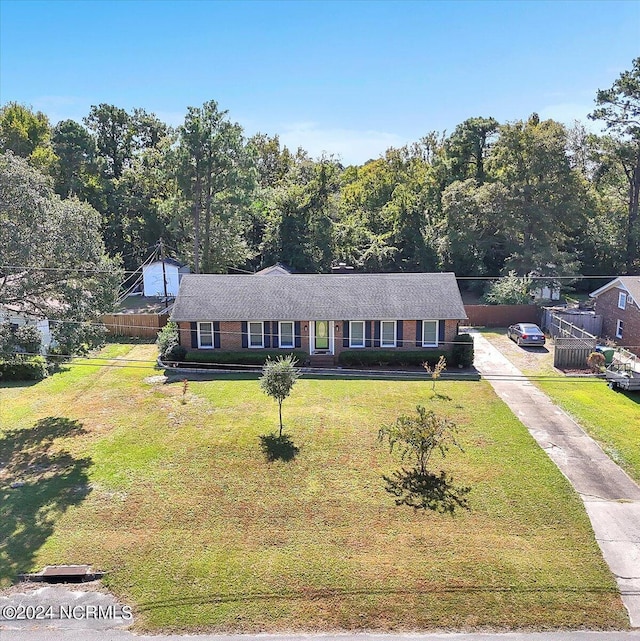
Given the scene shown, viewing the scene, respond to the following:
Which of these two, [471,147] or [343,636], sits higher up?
[471,147]

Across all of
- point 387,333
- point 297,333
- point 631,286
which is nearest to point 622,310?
point 631,286

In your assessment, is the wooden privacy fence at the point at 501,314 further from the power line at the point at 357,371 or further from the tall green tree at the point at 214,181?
the tall green tree at the point at 214,181

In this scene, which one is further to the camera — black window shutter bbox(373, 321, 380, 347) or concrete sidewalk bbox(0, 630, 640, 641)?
black window shutter bbox(373, 321, 380, 347)

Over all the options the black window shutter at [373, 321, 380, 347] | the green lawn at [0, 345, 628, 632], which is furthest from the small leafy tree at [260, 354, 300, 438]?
the black window shutter at [373, 321, 380, 347]

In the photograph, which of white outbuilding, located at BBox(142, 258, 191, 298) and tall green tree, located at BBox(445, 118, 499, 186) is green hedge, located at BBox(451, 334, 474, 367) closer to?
tall green tree, located at BBox(445, 118, 499, 186)

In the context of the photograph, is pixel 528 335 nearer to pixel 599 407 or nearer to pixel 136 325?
pixel 599 407

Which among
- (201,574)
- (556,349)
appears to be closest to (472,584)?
(201,574)
